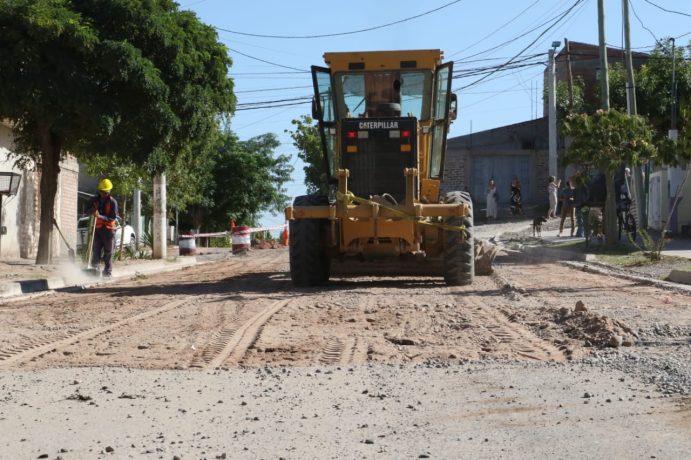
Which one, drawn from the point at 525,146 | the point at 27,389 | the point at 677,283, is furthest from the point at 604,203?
the point at 525,146

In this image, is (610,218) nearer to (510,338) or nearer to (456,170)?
(510,338)

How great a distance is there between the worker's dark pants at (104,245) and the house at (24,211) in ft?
24.2

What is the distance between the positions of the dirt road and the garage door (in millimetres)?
34638

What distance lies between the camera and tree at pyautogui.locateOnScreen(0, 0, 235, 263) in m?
17.6

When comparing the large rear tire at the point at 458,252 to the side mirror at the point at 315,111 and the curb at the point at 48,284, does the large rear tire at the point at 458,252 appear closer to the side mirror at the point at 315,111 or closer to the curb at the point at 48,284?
the side mirror at the point at 315,111

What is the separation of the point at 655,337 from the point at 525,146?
4052cm

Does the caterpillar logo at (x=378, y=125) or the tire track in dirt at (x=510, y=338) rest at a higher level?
the caterpillar logo at (x=378, y=125)

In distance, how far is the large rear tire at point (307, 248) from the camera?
14836 mm

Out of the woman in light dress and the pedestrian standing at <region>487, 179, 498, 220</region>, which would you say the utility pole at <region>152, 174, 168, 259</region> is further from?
the pedestrian standing at <region>487, 179, 498, 220</region>

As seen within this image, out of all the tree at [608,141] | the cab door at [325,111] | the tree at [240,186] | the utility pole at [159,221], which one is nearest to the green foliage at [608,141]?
the tree at [608,141]

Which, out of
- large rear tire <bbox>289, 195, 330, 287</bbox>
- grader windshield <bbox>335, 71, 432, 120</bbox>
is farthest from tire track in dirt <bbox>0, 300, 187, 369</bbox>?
grader windshield <bbox>335, 71, 432, 120</bbox>

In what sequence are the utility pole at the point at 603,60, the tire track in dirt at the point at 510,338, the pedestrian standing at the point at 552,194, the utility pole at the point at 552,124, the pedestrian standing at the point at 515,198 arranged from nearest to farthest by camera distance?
the tire track in dirt at the point at 510,338 → the utility pole at the point at 603,60 → the pedestrian standing at the point at 552,194 → the utility pole at the point at 552,124 → the pedestrian standing at the point at 515,198

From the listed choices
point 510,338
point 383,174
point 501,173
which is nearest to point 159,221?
point 383,174

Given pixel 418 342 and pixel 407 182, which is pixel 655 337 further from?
pixel 407 182
